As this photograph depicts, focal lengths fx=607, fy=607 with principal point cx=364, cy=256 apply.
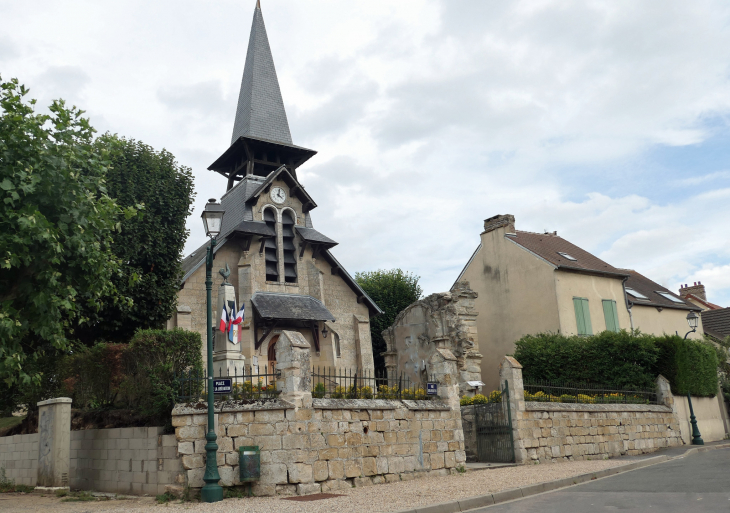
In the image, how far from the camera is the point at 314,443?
9.90 meters

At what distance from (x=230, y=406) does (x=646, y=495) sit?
6349 millimetres

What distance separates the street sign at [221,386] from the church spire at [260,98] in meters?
15.8

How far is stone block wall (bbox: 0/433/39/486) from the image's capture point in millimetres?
12812

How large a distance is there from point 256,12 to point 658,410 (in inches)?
923

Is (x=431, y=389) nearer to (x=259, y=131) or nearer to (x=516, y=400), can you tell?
(x=516, y=400)

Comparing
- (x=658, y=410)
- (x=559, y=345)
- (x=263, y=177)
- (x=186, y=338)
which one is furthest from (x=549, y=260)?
(x=186, y=338)

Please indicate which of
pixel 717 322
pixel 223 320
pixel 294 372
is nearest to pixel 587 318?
pixel 717 322

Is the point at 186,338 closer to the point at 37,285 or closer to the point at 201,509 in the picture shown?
the point at 37,285

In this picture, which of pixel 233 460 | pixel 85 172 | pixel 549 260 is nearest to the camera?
pixel 233 460

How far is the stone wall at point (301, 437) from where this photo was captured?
9609mm

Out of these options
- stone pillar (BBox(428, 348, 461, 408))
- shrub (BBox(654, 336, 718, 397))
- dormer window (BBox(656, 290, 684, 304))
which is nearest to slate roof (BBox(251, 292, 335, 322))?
stone pillar (BBox(428, 348, 461, 408))

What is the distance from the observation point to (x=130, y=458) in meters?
10.5

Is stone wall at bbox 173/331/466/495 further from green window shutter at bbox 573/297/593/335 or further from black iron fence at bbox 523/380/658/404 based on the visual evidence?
green window shutter at bbox 573/297/593/335

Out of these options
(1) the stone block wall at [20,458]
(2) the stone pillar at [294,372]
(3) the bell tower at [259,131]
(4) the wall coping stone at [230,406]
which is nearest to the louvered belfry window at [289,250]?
(3) the bell tower at [259,131]
